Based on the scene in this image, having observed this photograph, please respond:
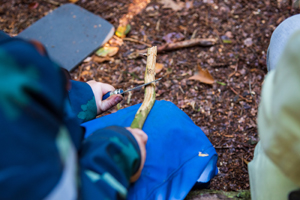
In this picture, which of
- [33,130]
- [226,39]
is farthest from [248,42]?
[33,130]

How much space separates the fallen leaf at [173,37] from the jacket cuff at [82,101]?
4.33ft

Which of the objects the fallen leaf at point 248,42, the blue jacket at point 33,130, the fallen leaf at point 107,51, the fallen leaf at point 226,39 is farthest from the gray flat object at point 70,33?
the blue jacket at point 33,130

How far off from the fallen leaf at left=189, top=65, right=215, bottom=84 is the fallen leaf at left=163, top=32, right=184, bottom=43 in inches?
17.9

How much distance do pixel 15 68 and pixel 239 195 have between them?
1154mm

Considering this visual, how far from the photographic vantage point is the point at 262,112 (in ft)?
2.19

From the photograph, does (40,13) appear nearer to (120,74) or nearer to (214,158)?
(120,74)

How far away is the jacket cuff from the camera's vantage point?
1.24 metres

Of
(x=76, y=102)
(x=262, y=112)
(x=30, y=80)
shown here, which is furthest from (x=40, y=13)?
(x=262, y=112)

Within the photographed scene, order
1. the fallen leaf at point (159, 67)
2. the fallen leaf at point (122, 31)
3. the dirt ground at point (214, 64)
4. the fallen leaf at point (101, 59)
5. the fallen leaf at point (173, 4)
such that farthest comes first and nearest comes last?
the fallen leaf at point (173, 4) < the fallen leaf at point (122, 31) < the fallen leaf at point (101, 59) < the fallen leaf at point (159, 67) < the dirt ground at point (214, 64)

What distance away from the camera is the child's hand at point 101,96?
50.6 inches

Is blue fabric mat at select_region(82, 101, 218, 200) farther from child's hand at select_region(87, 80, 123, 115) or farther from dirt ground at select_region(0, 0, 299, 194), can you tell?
dirt ground at select_region(0, 0, 299, 194)

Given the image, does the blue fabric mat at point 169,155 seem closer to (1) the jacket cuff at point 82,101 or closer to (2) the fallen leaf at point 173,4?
(1) the jacket cuff at point 82,101

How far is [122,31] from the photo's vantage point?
252 cm

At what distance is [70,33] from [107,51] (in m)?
0.48
